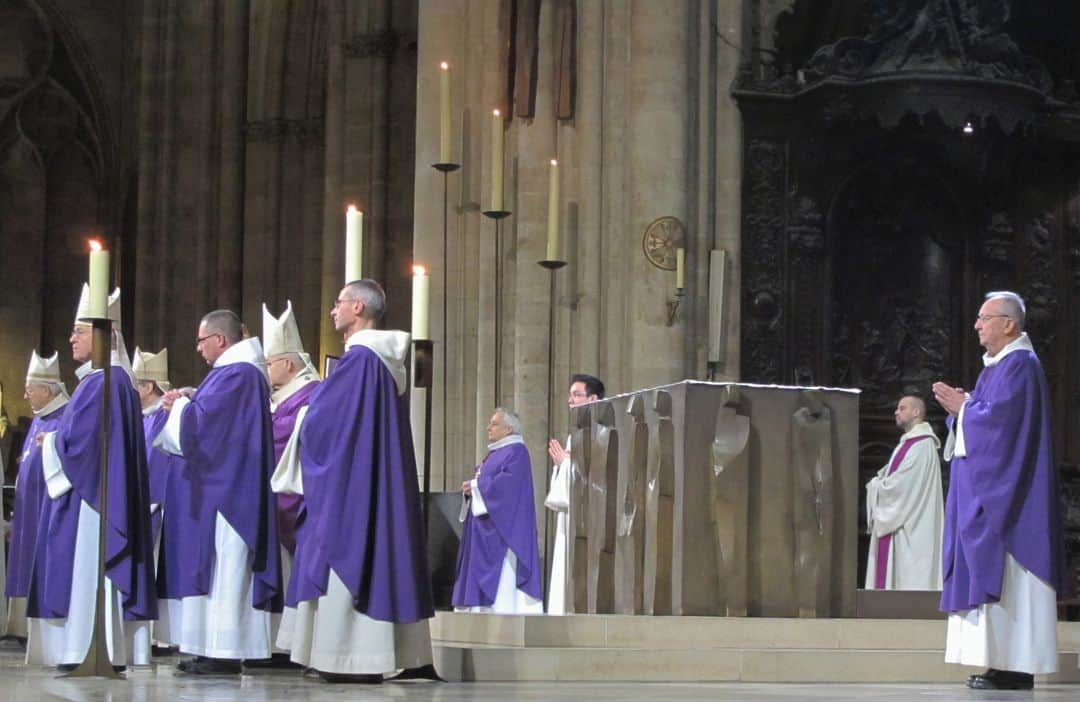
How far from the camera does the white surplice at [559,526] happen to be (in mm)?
14922

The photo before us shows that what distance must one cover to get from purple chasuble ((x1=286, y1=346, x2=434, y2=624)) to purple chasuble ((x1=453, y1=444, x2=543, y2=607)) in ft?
16.9

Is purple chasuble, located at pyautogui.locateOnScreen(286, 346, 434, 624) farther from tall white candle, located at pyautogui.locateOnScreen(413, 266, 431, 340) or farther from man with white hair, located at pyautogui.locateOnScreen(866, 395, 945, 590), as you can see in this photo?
man with white hair, located at pyautogui.locateOnScreen(866, 395, 945, 590)

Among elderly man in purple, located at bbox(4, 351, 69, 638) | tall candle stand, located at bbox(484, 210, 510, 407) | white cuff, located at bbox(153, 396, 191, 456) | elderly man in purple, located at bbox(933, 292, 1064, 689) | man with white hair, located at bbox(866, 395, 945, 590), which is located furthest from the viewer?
tall candle stand, located at bbox(484, 210, 510, 407)

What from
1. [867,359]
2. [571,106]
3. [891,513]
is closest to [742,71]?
[571,106]

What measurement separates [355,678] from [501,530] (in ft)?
19.0

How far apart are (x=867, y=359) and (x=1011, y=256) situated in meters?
1.38

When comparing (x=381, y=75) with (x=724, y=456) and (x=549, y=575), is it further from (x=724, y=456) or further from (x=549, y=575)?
(x=724, y=456)

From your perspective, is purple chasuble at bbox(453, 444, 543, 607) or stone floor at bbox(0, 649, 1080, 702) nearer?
stone floor at bbox(0, 649, 1080, 702)

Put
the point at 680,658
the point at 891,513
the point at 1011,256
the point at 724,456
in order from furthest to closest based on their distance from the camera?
the point at 1011,256
the point at 891,513
the point at 724,456
the point at 680,658

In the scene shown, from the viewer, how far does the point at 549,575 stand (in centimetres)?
1634

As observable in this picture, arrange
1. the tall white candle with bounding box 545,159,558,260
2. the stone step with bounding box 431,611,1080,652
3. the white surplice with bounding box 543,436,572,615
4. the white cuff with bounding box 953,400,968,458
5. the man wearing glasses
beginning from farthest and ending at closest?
the white surplice with bounding box 543,436,572,615
the man wearing glasses
the tall white candle with bounding box 545,159,558,260
the stone step with bounding box 431,611,1080,652
the white cuff with bounding box 953,400,968,458

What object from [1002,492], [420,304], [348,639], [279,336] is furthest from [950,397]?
[279,336]

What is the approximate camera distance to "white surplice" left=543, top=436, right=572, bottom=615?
14.9 meters

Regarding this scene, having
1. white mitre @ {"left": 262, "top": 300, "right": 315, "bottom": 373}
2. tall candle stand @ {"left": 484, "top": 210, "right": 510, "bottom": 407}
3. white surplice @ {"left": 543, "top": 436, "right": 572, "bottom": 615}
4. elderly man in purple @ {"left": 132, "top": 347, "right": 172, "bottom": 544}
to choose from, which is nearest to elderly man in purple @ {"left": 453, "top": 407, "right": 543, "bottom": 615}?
white surplice @ {"left": 543, "top": 436, "right": 572, "bottom": 615}
